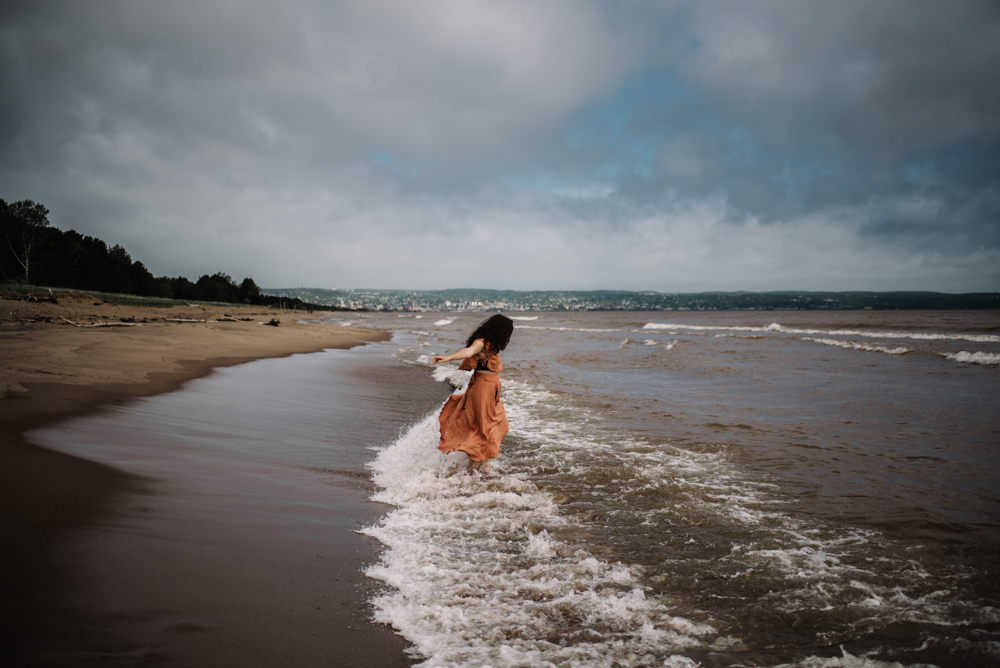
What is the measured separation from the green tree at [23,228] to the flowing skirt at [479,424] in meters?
67.4

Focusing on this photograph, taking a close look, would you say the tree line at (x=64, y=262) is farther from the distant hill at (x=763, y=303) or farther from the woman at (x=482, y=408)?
the distant hill at (x=763, y=303)

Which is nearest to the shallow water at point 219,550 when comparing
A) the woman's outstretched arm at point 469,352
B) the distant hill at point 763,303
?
the woman's outstretched arm at point 469,352

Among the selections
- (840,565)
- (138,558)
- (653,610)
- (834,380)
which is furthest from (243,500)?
(834,380)

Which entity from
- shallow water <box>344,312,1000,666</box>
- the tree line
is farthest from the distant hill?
shallow water <box>344,312,1000,666</box>

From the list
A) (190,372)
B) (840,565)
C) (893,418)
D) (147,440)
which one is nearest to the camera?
(840,565)

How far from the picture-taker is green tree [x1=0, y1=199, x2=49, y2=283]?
5062cm

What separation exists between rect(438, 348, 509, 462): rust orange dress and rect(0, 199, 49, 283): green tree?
221 feet

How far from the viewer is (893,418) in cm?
938

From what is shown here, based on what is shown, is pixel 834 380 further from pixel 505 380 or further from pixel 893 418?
pixel 505 380

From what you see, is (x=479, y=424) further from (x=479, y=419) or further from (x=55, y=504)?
(x=55, y=504)

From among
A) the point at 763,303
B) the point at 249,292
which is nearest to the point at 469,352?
the point at 249,292

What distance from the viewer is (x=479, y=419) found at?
5898 millimetres

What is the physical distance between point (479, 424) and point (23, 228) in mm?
70263

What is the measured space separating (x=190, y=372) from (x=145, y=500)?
8775 mm
